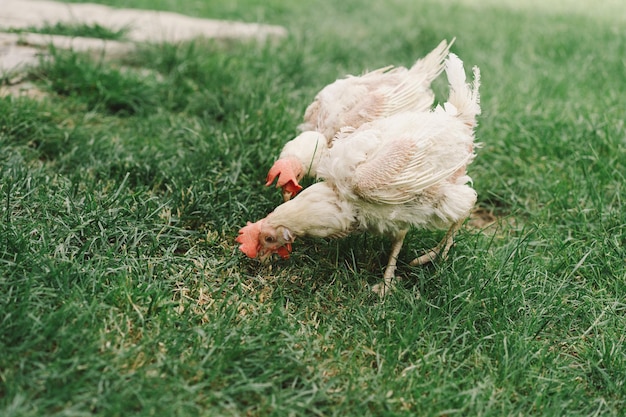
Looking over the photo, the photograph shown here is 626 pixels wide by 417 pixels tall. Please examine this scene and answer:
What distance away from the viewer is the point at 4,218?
2.98 m

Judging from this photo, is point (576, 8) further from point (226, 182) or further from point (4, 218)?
point (4, 218)

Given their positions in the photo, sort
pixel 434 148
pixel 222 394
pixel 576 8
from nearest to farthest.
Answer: pixel 222 394 → pixel 434 148 → pixel 576 8

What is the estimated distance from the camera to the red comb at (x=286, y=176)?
124 inches

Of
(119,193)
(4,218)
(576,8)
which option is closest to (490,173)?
(119,193)

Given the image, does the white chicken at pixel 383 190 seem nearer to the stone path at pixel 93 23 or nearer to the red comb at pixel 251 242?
the red comb at pixel 251 242

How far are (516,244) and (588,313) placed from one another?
1.68 ft

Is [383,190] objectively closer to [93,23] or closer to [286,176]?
[286,176]

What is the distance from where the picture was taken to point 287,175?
124 inches

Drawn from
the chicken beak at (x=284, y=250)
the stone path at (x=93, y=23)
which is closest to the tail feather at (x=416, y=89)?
the chicken beak at (x=284, y=250)

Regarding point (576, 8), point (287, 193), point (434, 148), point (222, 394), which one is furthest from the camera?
point (576, 8)

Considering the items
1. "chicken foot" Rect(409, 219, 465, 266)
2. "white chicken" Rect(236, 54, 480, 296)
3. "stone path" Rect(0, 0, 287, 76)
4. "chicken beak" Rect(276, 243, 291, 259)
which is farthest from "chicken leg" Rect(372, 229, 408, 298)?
"stone path" Rect(0, 0, 287, 76)

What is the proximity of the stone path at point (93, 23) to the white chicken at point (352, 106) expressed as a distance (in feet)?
7.81

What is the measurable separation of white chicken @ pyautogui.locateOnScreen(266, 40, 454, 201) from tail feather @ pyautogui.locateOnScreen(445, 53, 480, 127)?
0.24 m

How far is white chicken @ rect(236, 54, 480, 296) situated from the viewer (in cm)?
285
